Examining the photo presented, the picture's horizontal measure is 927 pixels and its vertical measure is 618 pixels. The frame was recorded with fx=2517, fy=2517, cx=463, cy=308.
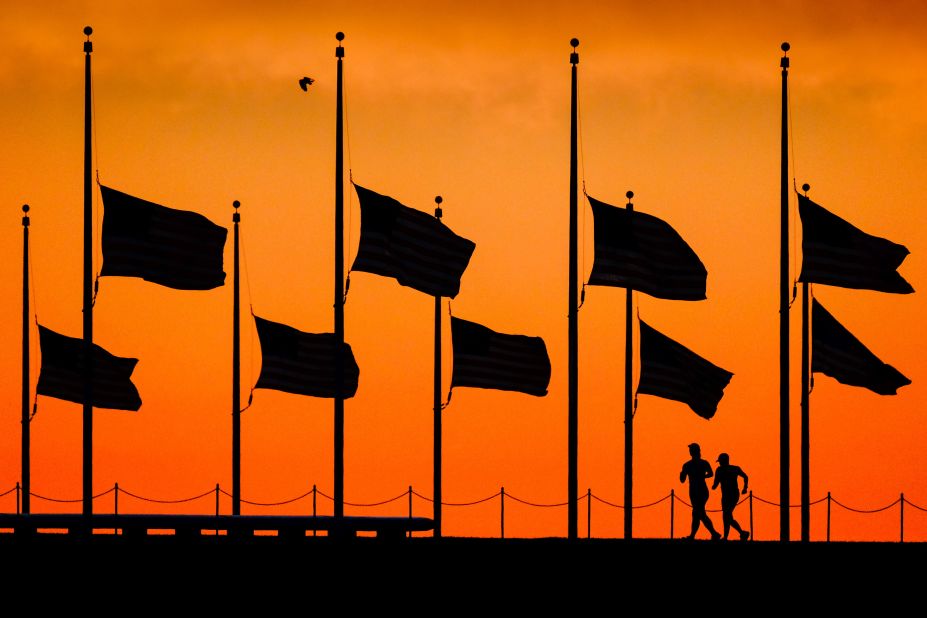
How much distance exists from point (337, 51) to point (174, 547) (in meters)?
12.6

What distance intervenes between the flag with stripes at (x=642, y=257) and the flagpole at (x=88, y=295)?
10.4 m

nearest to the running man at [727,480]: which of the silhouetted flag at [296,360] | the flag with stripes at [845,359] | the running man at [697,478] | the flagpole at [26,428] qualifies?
the running man at [697,478]

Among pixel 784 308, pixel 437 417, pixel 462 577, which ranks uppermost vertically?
pixel 784 308

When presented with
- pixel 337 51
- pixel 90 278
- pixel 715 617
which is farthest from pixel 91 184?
pixel 715 617

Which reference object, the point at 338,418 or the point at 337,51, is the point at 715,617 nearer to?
the point at 338,418

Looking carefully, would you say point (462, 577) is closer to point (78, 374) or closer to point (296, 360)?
point (296, 360)

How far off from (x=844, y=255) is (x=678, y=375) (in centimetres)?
476

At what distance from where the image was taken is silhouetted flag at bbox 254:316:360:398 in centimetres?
5394

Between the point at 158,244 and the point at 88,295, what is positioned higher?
the point at 158,244

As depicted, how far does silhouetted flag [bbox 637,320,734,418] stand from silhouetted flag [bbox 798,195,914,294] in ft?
10.8

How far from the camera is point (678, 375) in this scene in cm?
5488

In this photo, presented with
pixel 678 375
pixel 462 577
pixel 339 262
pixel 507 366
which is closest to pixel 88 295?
pixel 339 262

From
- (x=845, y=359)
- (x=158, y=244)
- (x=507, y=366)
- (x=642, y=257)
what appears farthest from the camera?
(x=845, y=359)

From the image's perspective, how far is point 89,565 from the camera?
137ft
